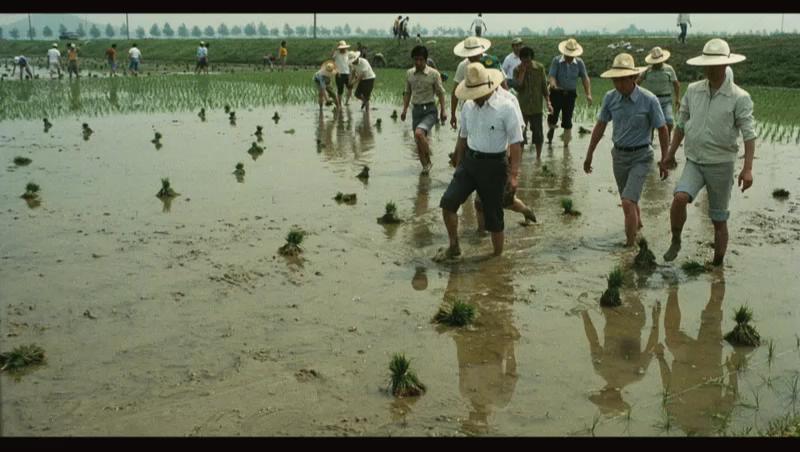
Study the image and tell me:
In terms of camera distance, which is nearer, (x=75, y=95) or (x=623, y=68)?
(x=623, y=68)

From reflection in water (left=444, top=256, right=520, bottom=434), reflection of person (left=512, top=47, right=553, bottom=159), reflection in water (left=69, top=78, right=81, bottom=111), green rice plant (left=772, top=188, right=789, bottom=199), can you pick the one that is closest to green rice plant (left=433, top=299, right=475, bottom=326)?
reflection in water (left=444, top=256, right=520, bottom=434)

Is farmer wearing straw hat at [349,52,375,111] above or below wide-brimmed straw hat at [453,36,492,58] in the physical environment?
below

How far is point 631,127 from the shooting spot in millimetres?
7227

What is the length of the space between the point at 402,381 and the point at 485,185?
9.26 feet

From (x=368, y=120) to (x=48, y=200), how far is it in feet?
30.9

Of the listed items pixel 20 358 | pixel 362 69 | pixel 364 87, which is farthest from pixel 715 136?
pixel 364 87

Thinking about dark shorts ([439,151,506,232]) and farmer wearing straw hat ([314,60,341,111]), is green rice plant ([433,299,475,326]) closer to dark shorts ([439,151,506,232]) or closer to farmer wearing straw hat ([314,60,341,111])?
dark shorts ([439,151,506,232])

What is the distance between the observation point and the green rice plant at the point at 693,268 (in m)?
6.72

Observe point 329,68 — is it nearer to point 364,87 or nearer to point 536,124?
point 364,87

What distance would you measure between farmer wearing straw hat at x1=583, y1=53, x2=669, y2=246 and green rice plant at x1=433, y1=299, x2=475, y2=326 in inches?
95.1

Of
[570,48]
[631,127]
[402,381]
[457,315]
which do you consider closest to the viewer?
[402,381]

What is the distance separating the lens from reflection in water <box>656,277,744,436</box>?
4.27 m

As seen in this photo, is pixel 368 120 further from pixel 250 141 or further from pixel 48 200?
pixel 48 200

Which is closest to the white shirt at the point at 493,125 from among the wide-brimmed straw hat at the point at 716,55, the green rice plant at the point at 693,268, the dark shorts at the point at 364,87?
the wide-brimmed straw hat at the point at 716,55
